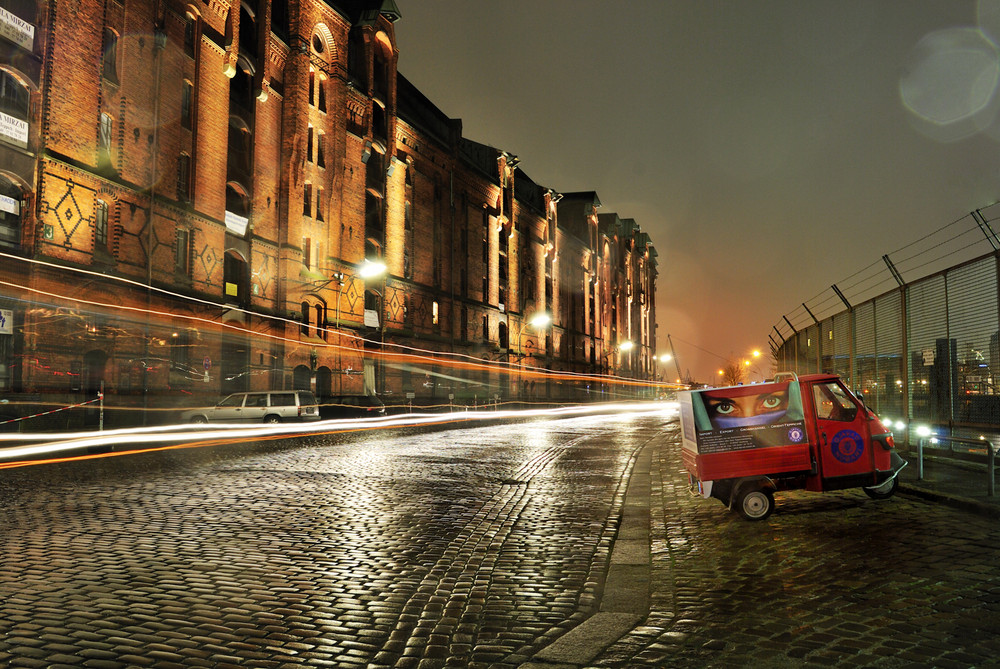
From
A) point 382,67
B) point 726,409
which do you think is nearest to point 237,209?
point 382,67

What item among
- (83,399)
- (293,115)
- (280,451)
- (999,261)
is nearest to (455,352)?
(293,115)

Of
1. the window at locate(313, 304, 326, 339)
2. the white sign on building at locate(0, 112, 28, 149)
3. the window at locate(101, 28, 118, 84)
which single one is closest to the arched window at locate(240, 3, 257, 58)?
the window at locate(101, 28, 118, 84)

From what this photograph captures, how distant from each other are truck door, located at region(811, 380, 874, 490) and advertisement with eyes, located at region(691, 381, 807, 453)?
0.31 meters

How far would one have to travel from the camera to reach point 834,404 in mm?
8859

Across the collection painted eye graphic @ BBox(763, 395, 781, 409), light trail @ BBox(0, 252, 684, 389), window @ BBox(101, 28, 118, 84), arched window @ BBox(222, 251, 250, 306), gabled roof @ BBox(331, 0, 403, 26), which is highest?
gabled roof @ BBox(331, 0, 403, 26)

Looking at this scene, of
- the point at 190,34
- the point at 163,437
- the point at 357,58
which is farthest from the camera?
the point at 357,58

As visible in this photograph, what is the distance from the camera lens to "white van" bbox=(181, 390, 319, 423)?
2600 cm

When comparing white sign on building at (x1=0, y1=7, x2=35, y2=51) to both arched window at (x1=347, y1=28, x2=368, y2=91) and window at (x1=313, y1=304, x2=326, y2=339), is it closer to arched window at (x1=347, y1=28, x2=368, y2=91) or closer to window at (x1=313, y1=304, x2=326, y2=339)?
window at (x1=313, y1=304, x2=326, y2=339)

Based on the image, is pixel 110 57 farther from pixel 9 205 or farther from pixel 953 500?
pixel 953 500

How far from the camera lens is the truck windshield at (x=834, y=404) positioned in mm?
8812

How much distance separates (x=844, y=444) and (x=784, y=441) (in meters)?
0.76

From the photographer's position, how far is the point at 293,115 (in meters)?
35.3

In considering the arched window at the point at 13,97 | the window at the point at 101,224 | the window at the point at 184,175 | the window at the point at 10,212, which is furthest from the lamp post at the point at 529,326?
the arched window at the point at 13,97

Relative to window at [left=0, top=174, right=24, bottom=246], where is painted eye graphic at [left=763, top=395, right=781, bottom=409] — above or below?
below
